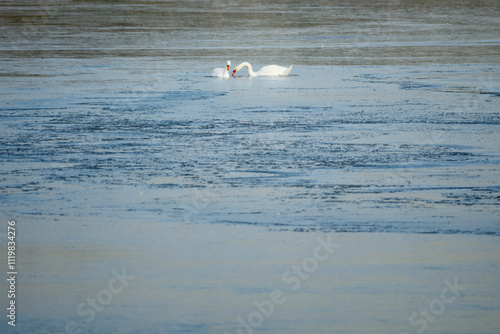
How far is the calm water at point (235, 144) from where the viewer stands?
903 centimetres

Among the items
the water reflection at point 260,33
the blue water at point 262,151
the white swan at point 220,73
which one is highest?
the water reflection at point 260,33

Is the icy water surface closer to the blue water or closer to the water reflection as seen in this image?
the blue water

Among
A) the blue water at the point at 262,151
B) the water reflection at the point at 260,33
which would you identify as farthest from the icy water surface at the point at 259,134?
the water reflection at the point at 260,33

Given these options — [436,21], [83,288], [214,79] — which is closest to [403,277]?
[83,288]

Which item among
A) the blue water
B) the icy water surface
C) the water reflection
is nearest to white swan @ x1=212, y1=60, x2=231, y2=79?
the icy water surface

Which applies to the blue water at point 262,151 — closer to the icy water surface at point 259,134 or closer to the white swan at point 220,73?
the icy water surface at point 259,134

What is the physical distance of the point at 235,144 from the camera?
12.6 m

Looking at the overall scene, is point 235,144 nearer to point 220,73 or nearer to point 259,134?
point 259,134

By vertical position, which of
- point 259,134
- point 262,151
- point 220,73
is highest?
point 220,73

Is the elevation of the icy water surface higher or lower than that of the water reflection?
lower

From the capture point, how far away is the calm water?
9031 millimetres

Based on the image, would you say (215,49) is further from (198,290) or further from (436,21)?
(198,290)

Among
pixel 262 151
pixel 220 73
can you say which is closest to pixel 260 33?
pixel 220 73

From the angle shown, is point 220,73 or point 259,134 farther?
point 220,73
